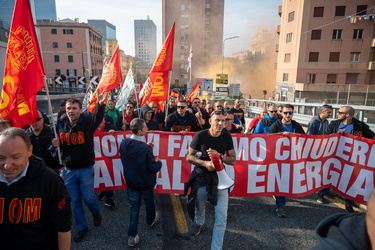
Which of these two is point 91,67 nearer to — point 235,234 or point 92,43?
point 92,43

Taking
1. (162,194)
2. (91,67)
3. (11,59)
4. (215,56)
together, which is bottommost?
(162,194)

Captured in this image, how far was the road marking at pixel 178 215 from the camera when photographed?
3.79 m

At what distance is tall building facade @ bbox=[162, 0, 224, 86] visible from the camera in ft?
219

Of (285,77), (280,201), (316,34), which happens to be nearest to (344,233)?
(280,201)

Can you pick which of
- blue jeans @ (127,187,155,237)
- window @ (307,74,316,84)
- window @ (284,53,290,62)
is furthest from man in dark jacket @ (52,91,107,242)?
window @ (284,53,290,62)

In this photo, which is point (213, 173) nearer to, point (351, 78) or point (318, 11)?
point (318, 11)

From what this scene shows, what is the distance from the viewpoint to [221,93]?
22.1 m

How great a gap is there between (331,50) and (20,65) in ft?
129

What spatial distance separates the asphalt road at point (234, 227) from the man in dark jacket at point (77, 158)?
41cm

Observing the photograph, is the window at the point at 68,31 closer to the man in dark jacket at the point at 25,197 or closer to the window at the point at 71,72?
the window at the point at 71,72

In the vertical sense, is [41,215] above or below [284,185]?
above

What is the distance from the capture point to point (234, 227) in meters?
3.81

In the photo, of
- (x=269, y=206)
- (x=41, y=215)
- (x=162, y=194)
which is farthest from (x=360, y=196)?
(x=41, y=215)

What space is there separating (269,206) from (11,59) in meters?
4.65
